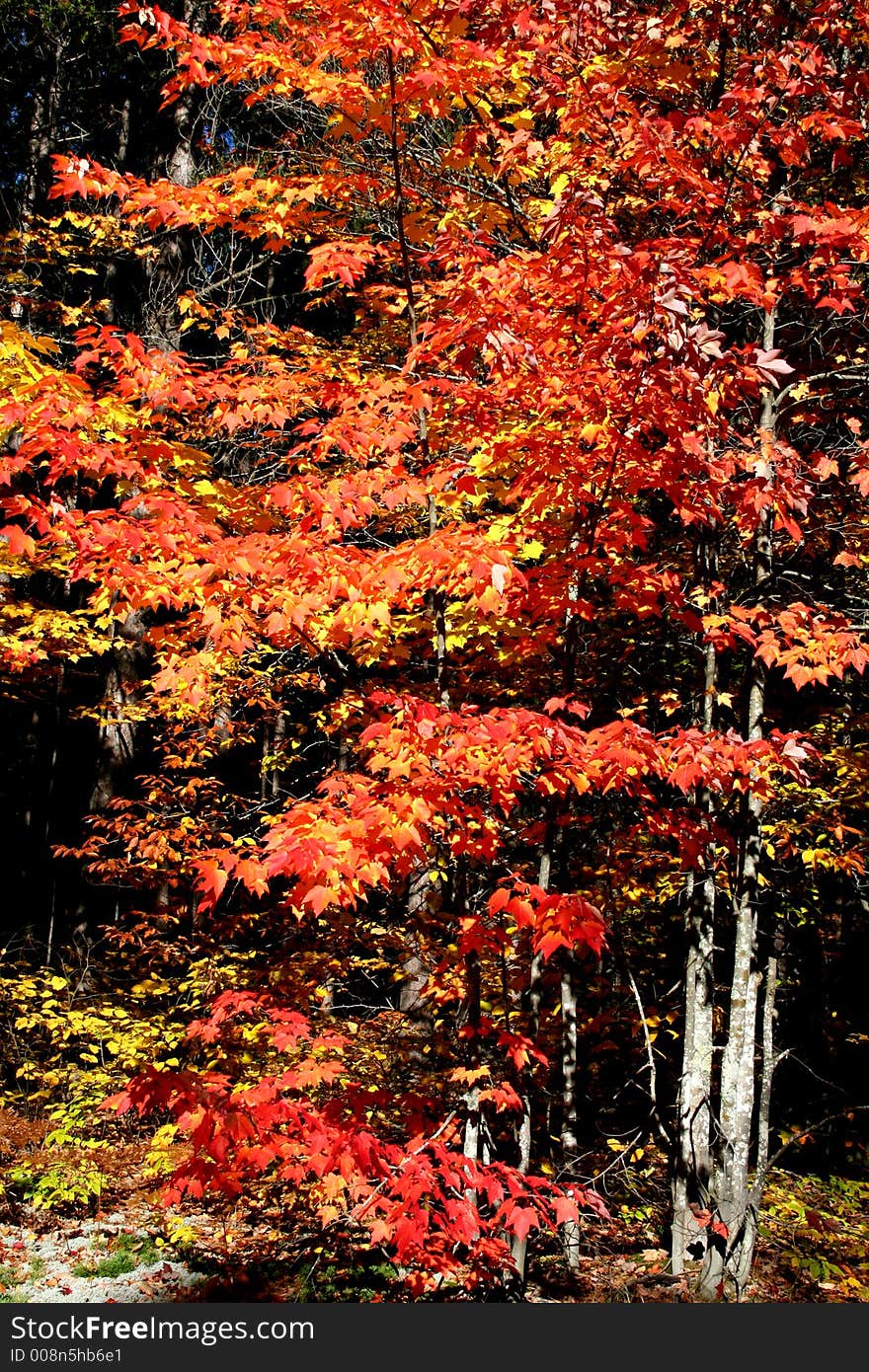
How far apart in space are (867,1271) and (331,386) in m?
7.51

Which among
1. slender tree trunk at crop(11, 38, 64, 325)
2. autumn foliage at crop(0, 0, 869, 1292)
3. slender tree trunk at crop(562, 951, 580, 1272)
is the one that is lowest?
slender tree trunk at crop(562, 951, 580, 1272)

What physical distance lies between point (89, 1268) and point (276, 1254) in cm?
140

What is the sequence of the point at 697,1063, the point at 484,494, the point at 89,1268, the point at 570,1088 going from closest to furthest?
the point at 484,494 < the point at 697,1063 < the point at 89,1268 < the point at 570,1088

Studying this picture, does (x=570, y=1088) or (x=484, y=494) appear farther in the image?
(x=570, y=1088)

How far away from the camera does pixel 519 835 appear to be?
5.14 metres

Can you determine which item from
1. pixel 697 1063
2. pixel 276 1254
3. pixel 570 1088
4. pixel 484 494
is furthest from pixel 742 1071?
pixel 484 494

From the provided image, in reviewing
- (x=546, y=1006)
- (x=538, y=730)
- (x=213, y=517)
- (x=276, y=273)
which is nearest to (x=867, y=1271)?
(x=546, y=1006)

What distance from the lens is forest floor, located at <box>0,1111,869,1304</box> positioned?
656 centimetres

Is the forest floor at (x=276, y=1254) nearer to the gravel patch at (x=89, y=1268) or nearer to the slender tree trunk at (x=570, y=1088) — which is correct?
the gravel patch at (x=89, y=1268)

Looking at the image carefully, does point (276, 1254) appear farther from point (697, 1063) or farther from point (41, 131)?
point (41, 131)

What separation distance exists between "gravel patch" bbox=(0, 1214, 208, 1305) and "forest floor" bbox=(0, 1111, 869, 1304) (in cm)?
1

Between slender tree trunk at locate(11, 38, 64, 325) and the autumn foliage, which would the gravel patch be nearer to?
the autumn foliage

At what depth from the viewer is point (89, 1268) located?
6.96 meters

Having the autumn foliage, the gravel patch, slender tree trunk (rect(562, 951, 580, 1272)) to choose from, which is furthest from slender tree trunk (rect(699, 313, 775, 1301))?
the gravel patch
